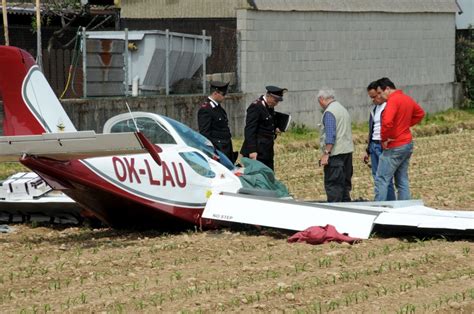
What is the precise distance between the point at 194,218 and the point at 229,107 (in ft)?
38.7

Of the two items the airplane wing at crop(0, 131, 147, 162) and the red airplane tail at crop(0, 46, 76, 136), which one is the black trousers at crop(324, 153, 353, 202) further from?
the airplane wing at crop(0, 131, 147, 162)

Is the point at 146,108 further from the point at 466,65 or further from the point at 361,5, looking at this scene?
the point at 466,65

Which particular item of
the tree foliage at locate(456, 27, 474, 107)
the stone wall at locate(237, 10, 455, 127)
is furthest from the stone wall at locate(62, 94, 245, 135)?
the tree foliage at locate(456, 27, 474, 107)

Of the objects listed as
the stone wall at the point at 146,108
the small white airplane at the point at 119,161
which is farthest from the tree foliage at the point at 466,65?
the small white airplane at the point at 119,161

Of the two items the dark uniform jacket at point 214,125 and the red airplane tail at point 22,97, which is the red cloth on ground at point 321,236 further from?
the dark uniform jacket at point 214,125

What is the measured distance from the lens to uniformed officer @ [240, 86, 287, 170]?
15.2 meters

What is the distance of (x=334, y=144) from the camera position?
14.2m

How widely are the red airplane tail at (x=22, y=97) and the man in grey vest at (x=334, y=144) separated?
11.2 ft

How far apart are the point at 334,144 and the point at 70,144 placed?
14.0 feet

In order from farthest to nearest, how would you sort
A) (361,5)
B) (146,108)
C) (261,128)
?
(361,5)
(146,108)
(261,128)

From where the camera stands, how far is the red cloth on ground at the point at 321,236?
1182 centimetres

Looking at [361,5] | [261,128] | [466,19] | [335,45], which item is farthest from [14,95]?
[466,19]

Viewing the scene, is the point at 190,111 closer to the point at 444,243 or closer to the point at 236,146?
the point at 236,146

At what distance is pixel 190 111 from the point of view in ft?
77.0
